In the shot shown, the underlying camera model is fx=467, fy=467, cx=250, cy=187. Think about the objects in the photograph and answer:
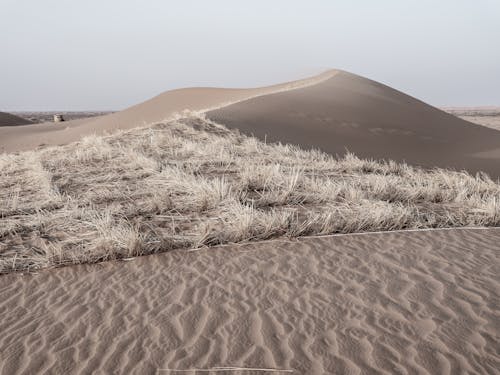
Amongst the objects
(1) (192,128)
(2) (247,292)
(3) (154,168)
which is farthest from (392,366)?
(1) (192,128)

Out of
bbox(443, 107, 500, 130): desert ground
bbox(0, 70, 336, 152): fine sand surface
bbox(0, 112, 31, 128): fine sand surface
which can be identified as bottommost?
bbox(443, 107, 500, 130): desert ground

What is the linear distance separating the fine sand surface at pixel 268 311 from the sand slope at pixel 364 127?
1242 cm

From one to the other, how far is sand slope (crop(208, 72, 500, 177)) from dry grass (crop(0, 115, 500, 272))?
7.78 metres

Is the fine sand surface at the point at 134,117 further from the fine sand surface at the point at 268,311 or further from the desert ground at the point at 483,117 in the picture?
the desert ground at the point at 483,117

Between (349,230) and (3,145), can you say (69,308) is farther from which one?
(3,145)

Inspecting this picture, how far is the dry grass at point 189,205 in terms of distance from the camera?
5.58 metres

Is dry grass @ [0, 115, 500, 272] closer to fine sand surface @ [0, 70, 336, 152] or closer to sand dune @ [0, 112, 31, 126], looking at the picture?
fine sand surface @ [0, 70, 336, 152]

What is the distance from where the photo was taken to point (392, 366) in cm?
319

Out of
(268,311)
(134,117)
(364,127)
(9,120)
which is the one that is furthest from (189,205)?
(9,120)

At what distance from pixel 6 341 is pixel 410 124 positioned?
80.4 feet

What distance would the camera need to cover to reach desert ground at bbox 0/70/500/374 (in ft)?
11.1

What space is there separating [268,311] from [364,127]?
2011cm

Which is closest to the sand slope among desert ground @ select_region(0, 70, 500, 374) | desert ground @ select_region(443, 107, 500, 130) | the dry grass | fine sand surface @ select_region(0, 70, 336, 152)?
fine sand surface @ select_region(0, 70, 336, 152)

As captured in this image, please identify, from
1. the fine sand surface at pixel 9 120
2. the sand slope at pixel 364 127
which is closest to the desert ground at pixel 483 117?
the sand slope at pixel 364 127
